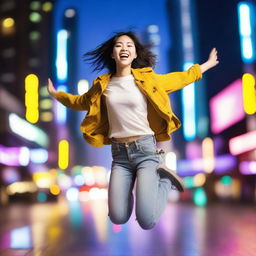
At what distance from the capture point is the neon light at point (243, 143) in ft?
53.1

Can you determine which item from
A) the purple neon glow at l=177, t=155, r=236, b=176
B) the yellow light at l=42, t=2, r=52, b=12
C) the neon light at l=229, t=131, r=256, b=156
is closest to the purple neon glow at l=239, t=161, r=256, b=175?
the neon light at l=229, t=131, r=256, b=156

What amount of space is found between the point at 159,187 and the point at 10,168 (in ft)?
57.7

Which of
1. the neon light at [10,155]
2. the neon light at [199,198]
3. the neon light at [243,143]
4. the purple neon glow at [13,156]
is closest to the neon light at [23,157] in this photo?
the purple neon glow at [13,156]

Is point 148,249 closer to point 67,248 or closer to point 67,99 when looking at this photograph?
point 67,248

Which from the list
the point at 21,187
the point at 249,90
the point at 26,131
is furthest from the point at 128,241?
Answer: the point at 26,131

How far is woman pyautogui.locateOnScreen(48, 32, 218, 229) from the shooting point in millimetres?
2945

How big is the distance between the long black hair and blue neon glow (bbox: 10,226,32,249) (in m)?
2.69

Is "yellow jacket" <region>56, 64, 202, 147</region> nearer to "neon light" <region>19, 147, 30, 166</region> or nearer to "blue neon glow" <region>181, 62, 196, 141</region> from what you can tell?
"blue neon glow" <region>181, 62, 196, 141</region>

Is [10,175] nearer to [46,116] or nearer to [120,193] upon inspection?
[46,116]

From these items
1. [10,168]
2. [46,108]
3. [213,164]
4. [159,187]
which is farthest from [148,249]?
[46,108]

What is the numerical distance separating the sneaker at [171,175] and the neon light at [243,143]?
1338cm

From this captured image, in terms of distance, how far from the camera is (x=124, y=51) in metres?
3.08

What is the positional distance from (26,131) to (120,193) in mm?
21408

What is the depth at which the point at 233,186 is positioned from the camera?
62.2 ft
